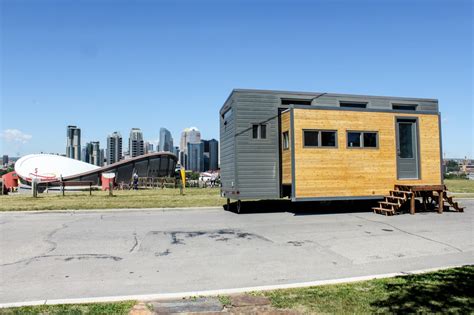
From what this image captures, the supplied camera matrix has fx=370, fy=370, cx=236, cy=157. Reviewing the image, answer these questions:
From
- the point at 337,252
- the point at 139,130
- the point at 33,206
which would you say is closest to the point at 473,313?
the point at 337,252

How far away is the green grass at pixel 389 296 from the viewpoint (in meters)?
4.53

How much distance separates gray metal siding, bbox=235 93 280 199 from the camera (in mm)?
15008

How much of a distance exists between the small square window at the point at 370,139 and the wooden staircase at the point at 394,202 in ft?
6.90

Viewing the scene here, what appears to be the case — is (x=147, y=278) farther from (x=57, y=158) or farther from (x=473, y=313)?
(x=57, y=158)

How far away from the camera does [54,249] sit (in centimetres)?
845

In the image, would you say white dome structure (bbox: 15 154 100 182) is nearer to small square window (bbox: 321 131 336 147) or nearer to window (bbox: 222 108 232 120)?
window (bbox: 222 108 232 120)

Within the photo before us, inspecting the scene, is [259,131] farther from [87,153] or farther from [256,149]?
[87,153]

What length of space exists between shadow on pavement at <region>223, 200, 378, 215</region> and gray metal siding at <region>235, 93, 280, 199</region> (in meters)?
1.42

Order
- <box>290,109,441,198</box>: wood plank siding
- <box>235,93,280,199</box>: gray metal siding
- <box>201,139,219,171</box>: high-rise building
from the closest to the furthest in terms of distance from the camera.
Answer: <box>290,109,441,198</box>: wood plank siding, <box>235,93,280,199</box>: gray metal siding, <box>201,139,219,171</box>: high-rise building

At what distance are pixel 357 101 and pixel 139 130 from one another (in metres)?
159

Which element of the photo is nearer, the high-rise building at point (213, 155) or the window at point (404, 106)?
the window at point (404, 106)

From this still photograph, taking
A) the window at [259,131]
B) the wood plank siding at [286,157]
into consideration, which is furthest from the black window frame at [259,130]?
the wood plank siding at [286,157]

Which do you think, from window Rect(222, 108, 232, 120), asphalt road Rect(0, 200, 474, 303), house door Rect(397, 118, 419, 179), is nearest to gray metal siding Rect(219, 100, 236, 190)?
window Rect(222, 108, 232, 120)

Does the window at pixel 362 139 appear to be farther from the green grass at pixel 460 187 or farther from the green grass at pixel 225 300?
the green grass at pixel 460 187
